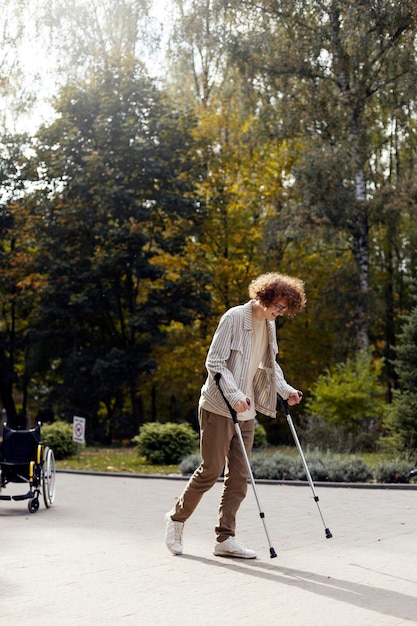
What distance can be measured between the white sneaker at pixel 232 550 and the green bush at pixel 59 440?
1498cm

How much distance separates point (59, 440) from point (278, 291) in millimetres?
15711

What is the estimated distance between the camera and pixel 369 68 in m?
29.0

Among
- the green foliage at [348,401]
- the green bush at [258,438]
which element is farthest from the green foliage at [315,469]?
the green foliage at [348,401]

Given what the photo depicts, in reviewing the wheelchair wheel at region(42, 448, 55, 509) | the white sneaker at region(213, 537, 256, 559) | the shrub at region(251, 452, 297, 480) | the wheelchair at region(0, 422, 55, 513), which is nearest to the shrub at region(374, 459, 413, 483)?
the shrub at region(251, 452, 297, 480)

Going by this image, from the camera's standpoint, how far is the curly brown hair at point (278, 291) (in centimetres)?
760

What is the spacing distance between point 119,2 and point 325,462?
86.2 ft

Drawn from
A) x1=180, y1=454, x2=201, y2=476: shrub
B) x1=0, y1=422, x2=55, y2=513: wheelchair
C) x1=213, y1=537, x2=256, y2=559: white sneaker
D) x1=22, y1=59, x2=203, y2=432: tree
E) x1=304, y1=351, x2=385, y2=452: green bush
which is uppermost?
x1=22, y1=59, x2=203, y2=432: tree

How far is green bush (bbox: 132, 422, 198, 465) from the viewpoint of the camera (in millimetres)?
20359

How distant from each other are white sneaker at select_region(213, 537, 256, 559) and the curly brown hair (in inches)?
69.8

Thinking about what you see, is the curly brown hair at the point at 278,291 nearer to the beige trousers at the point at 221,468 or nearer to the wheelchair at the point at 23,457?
the beige trousers at the point at 221,468

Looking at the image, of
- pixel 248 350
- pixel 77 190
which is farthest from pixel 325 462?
pixel 77 190

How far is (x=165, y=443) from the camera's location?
2042 centimetres

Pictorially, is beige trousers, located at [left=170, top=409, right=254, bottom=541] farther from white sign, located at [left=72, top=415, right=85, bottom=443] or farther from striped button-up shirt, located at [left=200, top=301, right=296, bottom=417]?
white sign, located at [left=72, top=415, right=85, bottom=443]

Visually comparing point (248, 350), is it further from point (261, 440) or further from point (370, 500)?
point (261, 440)
